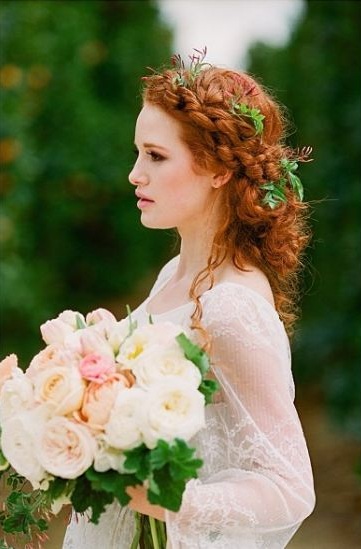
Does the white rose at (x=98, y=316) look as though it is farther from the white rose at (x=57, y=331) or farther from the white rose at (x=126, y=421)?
the white rose at (x=126, y=421)

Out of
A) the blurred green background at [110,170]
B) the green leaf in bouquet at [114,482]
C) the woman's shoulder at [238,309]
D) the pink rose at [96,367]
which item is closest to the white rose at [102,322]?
the pink rose at [96,367]

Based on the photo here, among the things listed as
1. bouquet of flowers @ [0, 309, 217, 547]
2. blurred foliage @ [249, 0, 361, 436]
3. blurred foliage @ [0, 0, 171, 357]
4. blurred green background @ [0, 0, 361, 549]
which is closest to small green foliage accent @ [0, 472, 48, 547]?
bouquet of flowers @ [0, 309, 217, 547]

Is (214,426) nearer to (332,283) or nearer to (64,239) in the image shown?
(332,283)

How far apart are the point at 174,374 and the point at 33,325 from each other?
23.6 feet

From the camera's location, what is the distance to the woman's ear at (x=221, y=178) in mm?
2574

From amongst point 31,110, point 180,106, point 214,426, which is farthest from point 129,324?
point 31,110

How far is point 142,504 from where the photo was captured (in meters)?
2.22

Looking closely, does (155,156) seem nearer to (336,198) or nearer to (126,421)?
(126,421)

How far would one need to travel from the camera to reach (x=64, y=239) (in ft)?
43.2

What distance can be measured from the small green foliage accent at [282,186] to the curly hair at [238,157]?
0.04 feet

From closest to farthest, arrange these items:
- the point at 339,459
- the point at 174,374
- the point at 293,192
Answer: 1. the point at 174,374
2. the point at 293,192
3. the point at 339,459

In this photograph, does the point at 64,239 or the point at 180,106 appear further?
the point at 64,239

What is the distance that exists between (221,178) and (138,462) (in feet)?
2.67

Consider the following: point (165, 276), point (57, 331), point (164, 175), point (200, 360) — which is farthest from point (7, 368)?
point (165, 276)
